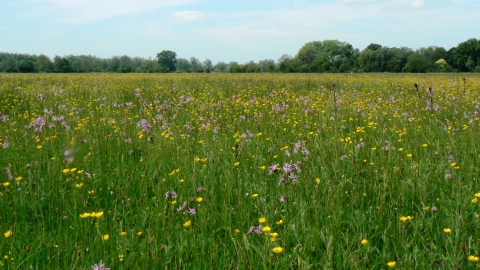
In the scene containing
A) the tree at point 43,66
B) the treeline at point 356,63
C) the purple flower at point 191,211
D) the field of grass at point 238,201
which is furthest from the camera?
the tree at point 43,66

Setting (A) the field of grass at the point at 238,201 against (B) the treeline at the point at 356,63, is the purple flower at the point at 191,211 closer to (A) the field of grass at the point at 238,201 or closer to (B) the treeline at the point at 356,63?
(A) the field of grass at the point at 238,201

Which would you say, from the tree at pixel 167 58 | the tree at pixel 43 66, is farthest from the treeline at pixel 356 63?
the tree at pixel 167 58

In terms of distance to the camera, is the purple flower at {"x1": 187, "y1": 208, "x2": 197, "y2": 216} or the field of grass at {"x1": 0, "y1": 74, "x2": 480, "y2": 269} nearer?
the field of grass at {"x1": 0, "y1": 74, "x2": 480, "y2": 269}

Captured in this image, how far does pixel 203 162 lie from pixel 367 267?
182cm

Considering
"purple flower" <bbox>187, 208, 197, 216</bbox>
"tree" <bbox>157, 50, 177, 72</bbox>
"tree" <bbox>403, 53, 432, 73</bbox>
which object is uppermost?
"tree" <bbox>157, 50, 177, 72</bbox>

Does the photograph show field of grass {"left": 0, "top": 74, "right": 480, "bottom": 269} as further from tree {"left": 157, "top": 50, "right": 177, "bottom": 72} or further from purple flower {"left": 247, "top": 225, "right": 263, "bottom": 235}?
tree {"left": 157, "top": 50, "right": 177, "bottom": 72}

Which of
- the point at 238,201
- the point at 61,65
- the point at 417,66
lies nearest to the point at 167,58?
the point at 61,65

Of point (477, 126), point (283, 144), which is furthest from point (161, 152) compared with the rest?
point (477, 126)

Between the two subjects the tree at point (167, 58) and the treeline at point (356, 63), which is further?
the tree at point (167, 58)

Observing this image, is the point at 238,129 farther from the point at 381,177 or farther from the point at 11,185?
the point at 11,185

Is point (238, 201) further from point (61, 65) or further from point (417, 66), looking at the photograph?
point (61, 65)

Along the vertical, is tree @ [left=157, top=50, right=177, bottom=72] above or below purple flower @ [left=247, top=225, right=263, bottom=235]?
above

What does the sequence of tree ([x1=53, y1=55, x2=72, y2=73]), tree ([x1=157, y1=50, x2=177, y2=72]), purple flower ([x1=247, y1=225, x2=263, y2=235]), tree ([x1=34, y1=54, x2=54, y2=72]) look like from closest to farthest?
purple flower ([x1=247, y1=225, x2=263, y2=235]) < tree ([x1=53, y1=55, x2=72, y2=73]) < tree ([x1=34, y1=54, x2=54, y2=72]) < tree ([x1=157, y1=50, x2=177, y2=72])

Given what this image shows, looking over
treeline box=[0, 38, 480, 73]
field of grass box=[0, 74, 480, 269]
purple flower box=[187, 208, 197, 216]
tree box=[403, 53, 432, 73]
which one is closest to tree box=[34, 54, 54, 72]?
treeline box=[0, 38, 480, 73]
